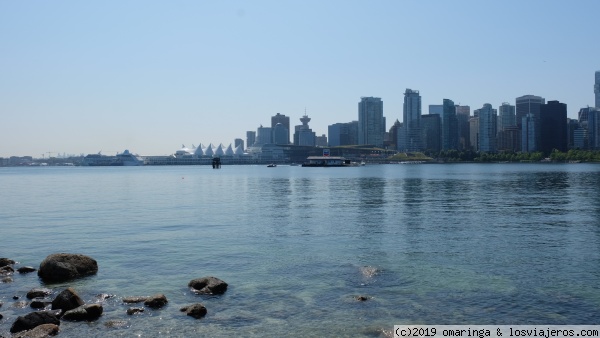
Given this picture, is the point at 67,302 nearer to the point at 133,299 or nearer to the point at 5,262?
the point at 133,299

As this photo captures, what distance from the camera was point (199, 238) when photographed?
35344 millimetres

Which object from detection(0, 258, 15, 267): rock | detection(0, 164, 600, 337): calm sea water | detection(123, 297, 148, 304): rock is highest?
detection(0, 258, 15, 267): rock

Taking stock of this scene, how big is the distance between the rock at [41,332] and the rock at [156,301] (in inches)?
138

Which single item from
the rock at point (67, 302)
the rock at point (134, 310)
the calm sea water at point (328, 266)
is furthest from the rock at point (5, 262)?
the rock at point (134, 310)

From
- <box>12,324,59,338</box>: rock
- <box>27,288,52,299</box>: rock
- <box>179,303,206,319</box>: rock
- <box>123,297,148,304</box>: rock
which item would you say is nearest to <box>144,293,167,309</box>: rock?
<box>123,297,148,304</box>: rock

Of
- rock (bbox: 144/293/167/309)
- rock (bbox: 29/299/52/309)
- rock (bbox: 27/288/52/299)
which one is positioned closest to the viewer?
rock (bbox: 144/293/167/309)

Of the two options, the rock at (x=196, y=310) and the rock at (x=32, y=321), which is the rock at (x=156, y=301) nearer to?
the rock at (x=196, y=310)

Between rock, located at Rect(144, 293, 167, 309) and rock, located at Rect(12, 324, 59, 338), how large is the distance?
11.5ft

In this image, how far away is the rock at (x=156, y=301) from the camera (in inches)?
760

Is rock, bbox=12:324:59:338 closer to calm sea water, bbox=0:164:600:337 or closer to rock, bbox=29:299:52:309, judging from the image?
calm sea water, bbox=0:164:600:337

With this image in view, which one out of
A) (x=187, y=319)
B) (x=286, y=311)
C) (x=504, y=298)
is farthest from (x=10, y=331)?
(x=504, y=298)

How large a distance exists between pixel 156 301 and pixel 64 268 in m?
7.34

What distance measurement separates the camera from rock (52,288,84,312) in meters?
18.8

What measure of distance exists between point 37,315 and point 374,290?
494 inches
